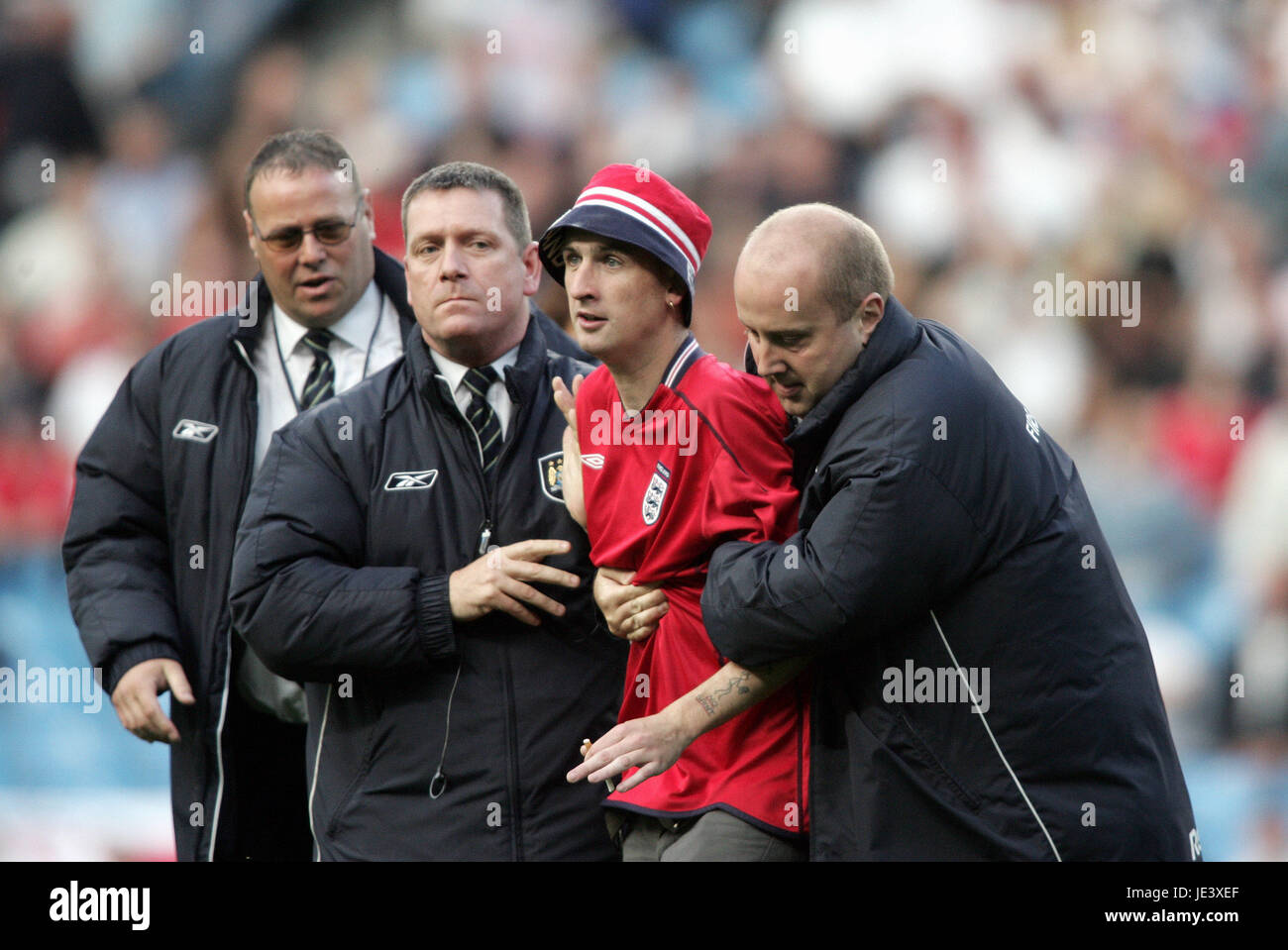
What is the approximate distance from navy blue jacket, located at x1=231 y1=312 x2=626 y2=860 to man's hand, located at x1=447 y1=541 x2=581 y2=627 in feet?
0.14

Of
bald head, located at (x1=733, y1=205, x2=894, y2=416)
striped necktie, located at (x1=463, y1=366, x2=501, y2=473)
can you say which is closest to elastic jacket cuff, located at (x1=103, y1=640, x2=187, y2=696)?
striped necktie, located at (x1=463, y1=366, x2=501, y2=473)

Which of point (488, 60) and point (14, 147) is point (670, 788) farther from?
point (14, 147)

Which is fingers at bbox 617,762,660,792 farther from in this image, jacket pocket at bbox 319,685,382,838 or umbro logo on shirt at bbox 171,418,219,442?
umbro logo on shirt at bbox 171,418,219,442

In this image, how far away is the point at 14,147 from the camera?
661 cm

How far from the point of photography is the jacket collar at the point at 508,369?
308 cm

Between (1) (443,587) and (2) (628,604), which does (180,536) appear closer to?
(1) (443,587)

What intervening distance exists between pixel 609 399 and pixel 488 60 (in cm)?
407

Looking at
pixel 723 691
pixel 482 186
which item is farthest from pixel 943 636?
pixel 482 186

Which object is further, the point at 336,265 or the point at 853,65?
the point at 853,65

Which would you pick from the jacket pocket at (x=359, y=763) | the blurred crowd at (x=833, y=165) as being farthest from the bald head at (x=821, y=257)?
the blurred crowd at (x=833, y=165)

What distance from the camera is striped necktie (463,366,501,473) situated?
3061 millimetres

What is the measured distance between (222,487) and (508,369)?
830 mm

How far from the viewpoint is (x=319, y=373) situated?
361 centimetres
